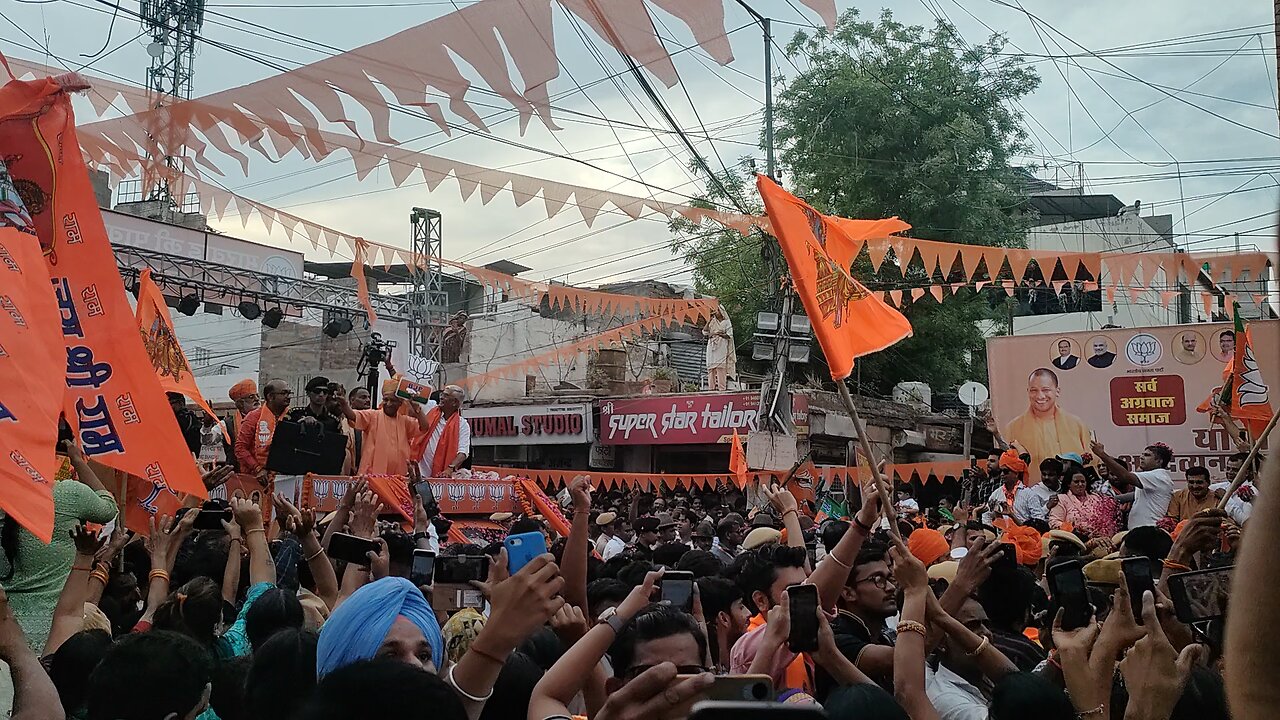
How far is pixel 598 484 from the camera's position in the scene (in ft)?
70.5

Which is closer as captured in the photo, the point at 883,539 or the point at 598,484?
the point at 883,539

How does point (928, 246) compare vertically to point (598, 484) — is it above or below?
above

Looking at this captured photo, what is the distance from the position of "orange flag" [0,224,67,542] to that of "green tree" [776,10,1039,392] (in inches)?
852

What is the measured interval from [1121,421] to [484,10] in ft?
44.7

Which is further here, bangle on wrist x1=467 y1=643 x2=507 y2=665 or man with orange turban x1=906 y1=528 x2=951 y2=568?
man with orange turban x1=906 y1=528 x2=951 y2=568

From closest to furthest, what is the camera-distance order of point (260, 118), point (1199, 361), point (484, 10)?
1. point (484, 10)
2. point (260, 118)
3. point (1199, 361)

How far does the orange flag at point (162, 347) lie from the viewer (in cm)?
753

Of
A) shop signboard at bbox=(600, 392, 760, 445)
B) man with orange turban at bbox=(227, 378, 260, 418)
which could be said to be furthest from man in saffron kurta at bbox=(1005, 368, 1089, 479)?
man with orange turban at bbox=(227, 378, 260, 418)

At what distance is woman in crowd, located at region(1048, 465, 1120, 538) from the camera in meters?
10.2

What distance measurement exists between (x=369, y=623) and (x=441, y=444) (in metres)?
7.01

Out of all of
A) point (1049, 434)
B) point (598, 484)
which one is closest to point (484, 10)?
point (1049, 434)

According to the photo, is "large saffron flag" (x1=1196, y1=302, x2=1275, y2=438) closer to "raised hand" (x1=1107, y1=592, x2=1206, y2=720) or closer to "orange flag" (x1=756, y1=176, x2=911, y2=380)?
"orange flag" (x1=756, y1=176, x2=911, y2=380)

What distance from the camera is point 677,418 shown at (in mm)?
24281

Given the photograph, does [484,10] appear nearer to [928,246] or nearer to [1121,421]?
[928,246]
